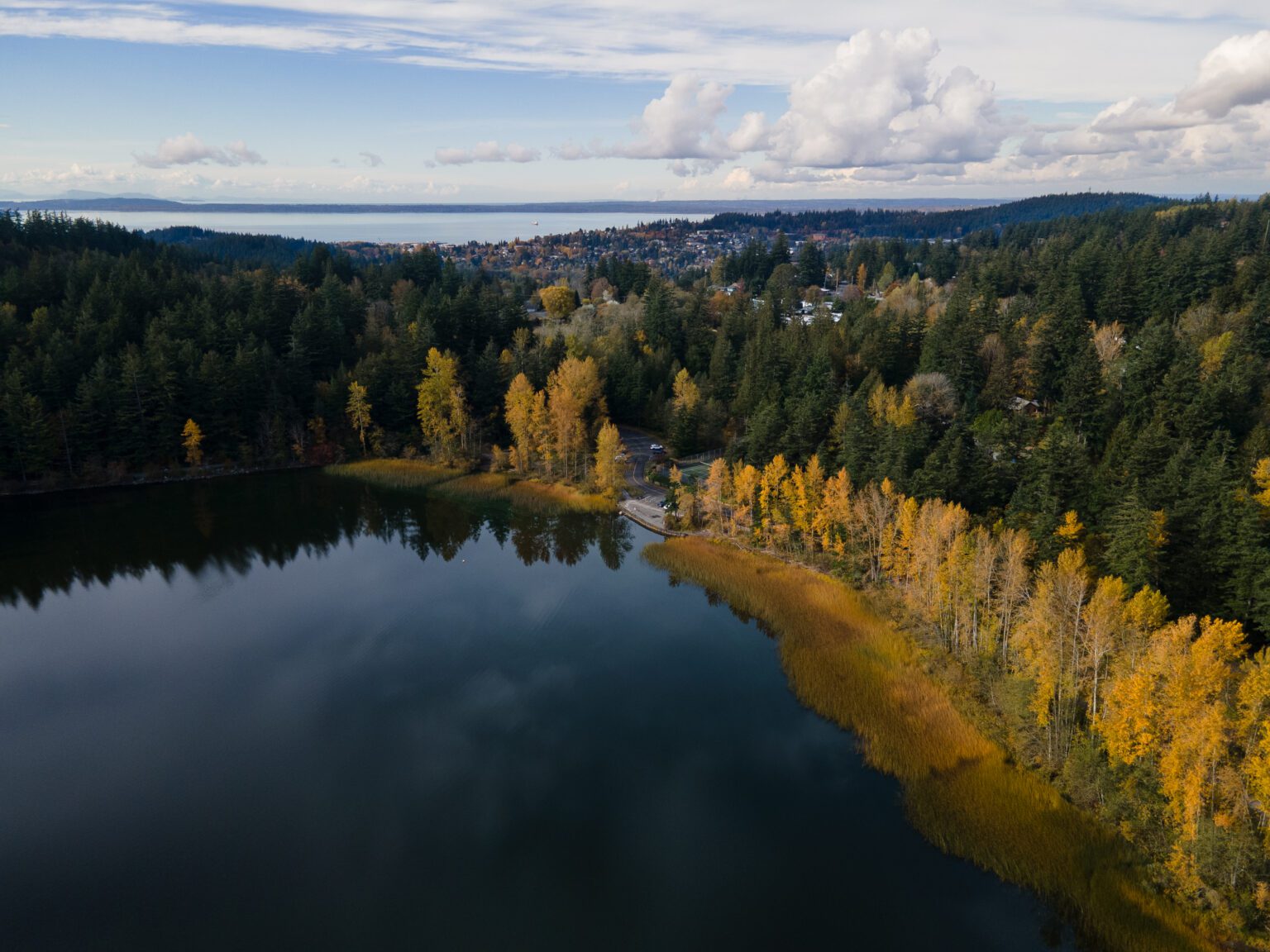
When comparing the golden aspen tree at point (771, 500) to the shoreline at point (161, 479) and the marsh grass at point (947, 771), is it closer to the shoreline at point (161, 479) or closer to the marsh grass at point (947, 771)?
the marsh grass at point (947, 771)

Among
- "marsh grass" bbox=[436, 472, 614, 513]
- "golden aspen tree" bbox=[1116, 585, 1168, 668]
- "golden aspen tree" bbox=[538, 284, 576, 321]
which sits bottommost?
"marsh grass" bbox=[436, 472, 614, 513]

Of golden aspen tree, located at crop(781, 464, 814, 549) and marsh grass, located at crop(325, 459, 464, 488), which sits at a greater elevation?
golden aspen tree, located at crop(781, 464, 814, 549)

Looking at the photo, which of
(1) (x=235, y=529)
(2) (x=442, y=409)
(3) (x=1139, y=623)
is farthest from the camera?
(2) (x=442, y=409)

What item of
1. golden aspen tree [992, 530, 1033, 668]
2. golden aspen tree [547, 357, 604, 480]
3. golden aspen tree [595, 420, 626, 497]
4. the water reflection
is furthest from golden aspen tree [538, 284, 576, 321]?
golden aspen tree [992, 530, 1033, 668]

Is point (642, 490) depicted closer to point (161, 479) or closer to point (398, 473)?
point (398, 473)

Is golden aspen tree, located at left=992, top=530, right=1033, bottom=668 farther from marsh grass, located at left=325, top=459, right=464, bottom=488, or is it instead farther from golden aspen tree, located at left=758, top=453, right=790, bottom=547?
marsh grass, located at left=325, top=459, right=464, bottom=488

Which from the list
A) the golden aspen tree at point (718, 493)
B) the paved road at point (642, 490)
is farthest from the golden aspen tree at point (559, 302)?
the golden aspen tree at point (718, 493)

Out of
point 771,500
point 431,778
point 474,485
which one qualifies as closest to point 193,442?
point 474,485
